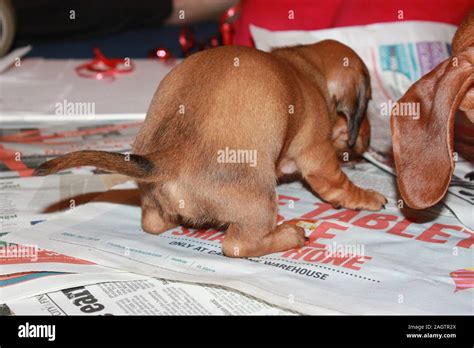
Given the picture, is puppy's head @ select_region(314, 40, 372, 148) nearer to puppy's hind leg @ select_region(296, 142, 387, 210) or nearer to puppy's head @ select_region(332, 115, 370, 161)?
puppy's head @ select_region(332, 115, 370, 161)

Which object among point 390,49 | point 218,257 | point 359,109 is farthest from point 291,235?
point 390,49

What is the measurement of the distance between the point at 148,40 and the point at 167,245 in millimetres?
2379

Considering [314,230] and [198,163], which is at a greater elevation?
[198,163]

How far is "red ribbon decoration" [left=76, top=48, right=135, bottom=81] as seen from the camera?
3.21 m

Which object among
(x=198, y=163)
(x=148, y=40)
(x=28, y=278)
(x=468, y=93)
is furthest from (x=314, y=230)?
(x=148, y=40)

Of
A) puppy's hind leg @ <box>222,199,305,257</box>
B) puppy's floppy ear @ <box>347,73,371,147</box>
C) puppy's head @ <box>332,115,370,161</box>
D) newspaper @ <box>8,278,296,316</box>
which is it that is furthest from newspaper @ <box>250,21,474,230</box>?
newspaper @ <box>8,278,296,316</box>

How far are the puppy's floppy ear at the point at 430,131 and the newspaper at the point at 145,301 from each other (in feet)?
1.60

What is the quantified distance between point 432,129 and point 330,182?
0.42 metres

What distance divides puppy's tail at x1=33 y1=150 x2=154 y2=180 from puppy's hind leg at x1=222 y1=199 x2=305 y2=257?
26 cm

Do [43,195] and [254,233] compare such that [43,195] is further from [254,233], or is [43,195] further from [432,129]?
[432,129]

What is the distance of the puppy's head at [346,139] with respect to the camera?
2.12 m

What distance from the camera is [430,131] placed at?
5.12 ft
